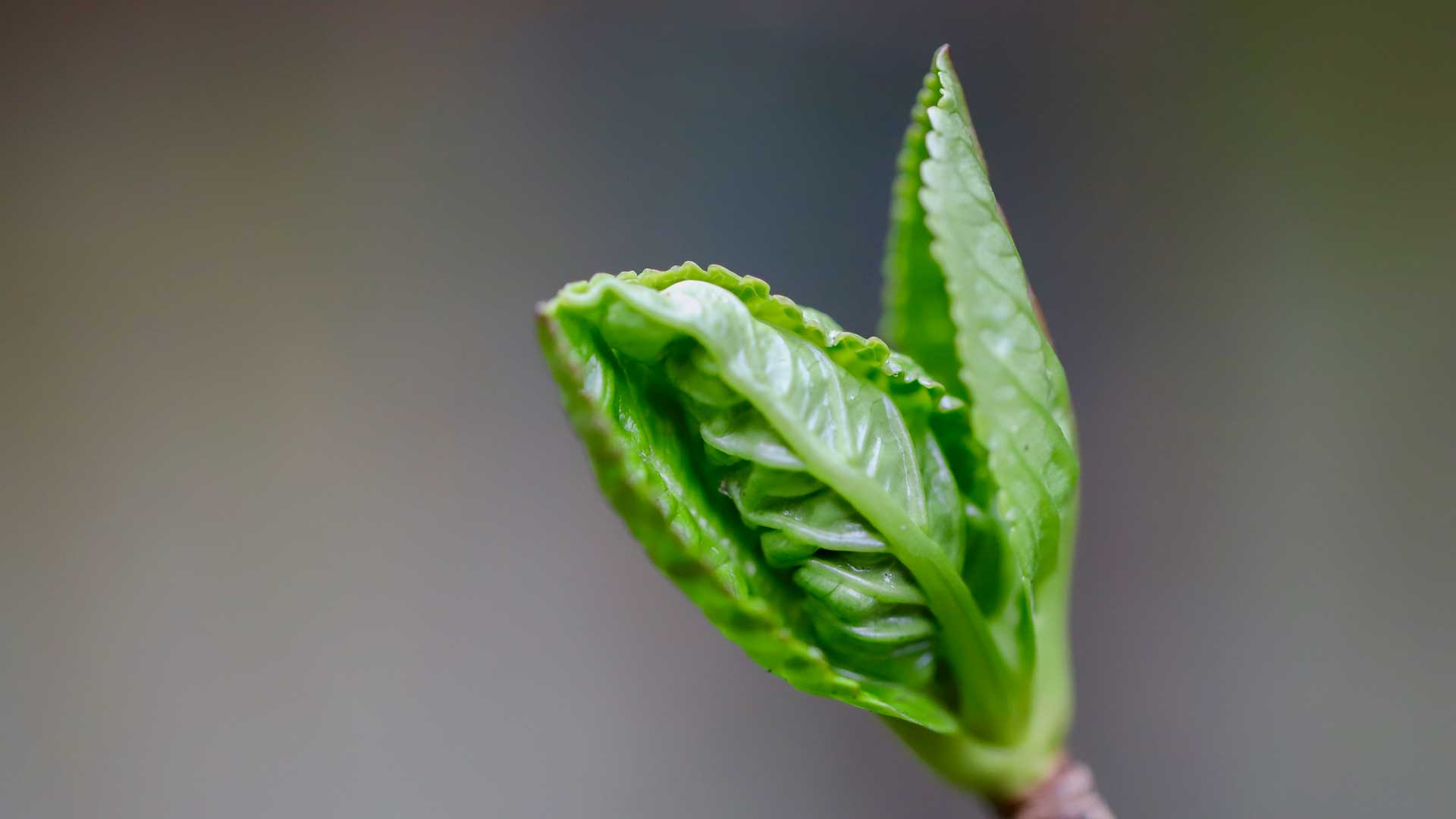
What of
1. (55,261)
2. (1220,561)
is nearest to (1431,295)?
(1220,561)

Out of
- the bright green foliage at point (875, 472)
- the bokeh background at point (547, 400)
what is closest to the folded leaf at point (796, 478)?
the bright green foliage at point (875, 472)

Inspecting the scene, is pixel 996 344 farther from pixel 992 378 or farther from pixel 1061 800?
pixel 1061 800

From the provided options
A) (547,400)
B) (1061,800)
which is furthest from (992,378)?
(547,400)

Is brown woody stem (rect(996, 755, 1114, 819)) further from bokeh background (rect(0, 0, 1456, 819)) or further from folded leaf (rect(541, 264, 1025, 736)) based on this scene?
bokeh background (rect(0, 0, 1456, 819))

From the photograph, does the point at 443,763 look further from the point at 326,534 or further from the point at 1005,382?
the point at 1005,382

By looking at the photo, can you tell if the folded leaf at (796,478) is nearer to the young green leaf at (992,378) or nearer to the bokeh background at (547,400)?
the young green leaf at (992,378)

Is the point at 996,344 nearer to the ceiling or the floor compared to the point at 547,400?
nearer to the floor
